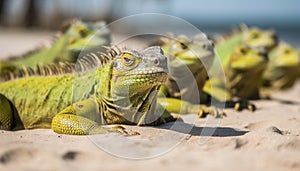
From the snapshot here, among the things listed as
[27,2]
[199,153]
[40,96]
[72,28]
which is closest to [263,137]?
[199,153]

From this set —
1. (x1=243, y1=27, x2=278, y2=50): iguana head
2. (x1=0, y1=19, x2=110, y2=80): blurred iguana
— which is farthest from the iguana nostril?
(x1=243, y1=27, x2=278, y2=50): iguana head

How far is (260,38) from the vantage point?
10.7m

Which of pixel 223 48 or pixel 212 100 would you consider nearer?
pixel 212 100

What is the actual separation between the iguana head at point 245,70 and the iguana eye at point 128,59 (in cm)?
391

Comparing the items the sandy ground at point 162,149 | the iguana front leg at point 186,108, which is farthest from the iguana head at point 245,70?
the sandy ground at point 162,149

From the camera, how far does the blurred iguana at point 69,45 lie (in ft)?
24.9

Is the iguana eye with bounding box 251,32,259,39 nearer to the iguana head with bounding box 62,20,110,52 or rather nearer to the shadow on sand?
the iguana head with bounding box 62,20,110,52

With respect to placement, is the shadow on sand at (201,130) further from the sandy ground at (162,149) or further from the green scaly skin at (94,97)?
the green scaly skin at (94,97)

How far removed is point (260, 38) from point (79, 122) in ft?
22.0

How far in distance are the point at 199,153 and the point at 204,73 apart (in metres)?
2.93

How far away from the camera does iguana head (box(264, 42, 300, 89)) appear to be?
1074 cm

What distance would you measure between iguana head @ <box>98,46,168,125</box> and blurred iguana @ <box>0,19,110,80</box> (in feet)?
5.97

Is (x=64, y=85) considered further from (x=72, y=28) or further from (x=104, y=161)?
(x=72, y=28)

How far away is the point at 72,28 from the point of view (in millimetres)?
8273
